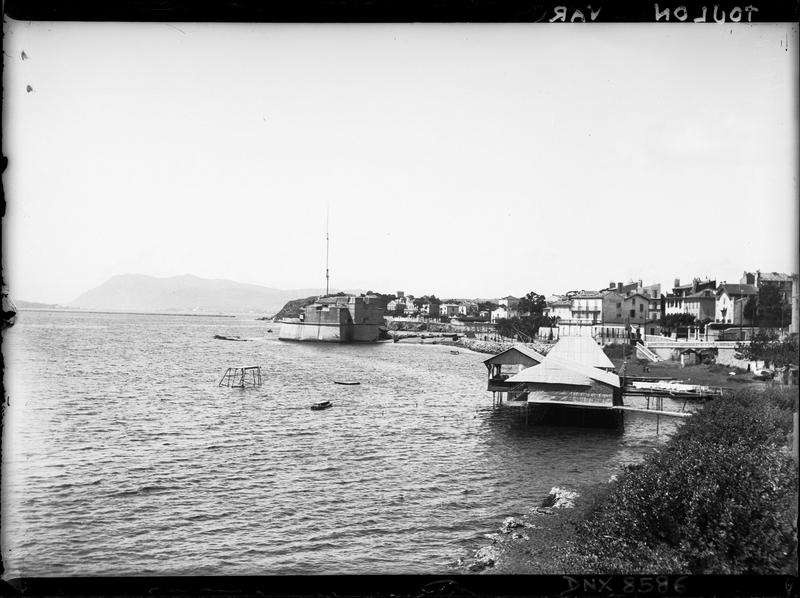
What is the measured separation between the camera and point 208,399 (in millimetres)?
24750

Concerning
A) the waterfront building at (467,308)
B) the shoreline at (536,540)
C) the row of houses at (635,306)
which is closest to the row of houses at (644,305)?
the row of houses at (635,306)

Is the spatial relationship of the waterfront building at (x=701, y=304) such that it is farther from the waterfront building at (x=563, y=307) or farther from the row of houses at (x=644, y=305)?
the waterfront building at (x=563, y=307)

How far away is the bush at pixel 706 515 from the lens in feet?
19.2

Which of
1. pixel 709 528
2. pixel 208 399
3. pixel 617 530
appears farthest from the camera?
pixel 208 399

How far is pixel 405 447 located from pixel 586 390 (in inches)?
334

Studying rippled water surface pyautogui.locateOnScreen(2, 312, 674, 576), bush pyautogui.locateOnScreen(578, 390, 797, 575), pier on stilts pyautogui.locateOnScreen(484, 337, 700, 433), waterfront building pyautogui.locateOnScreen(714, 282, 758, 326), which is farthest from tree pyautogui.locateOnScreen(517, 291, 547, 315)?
bush pyautogui.locateOnScreen(578, 390, 797, 575)

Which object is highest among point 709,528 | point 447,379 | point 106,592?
point 106,592

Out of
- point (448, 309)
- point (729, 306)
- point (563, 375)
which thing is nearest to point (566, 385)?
point (563, 375)

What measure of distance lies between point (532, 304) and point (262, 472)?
32136 mm

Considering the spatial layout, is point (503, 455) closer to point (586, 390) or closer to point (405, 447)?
point (405, 447)

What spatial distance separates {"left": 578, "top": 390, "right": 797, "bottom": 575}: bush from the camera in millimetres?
5840

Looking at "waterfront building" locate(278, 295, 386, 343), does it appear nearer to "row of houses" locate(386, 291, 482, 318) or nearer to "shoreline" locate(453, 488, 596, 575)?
"row of houses" locate(386, 291, 482, 318)

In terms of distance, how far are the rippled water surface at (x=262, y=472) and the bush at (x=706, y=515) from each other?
3135mm

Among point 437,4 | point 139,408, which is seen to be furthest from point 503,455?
point 437,4
